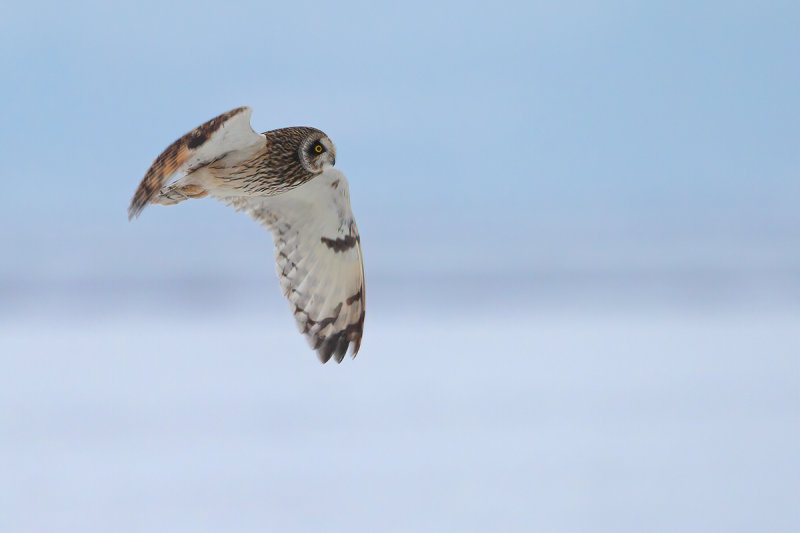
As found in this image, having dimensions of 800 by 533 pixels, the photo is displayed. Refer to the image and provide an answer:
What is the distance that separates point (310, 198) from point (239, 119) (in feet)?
2.63

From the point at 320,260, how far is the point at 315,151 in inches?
Answer: 20.6

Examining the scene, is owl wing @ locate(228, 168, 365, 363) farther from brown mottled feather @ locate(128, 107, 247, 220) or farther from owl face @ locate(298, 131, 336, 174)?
brown mottled feather @ locate(128, 107, 247, 220)

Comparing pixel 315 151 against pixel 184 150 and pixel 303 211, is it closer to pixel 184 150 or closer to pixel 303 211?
pixel 303 211

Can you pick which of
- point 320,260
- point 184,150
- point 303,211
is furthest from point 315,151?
point 184,150

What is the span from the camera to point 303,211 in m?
3.48

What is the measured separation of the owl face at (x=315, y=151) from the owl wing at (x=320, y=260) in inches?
7.8

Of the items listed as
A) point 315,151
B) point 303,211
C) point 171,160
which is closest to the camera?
point 171,160

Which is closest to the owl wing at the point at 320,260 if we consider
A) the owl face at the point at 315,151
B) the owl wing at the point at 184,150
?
the owl face at the point at 315,151

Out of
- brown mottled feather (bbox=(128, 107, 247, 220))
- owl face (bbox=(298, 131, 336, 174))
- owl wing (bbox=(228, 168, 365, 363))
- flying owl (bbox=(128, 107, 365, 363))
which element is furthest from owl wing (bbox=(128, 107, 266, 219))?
owl wing (bbox=(228, 168, 365, 363))

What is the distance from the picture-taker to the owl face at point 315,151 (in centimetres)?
314

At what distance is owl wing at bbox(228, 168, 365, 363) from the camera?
3432mm

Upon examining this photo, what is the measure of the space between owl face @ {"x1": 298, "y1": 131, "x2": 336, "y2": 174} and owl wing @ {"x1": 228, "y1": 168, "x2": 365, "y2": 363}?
0.20m

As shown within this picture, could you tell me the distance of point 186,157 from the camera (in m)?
2.57

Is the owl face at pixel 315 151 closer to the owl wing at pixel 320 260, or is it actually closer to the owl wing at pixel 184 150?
the owl wing at pixel 320 260
